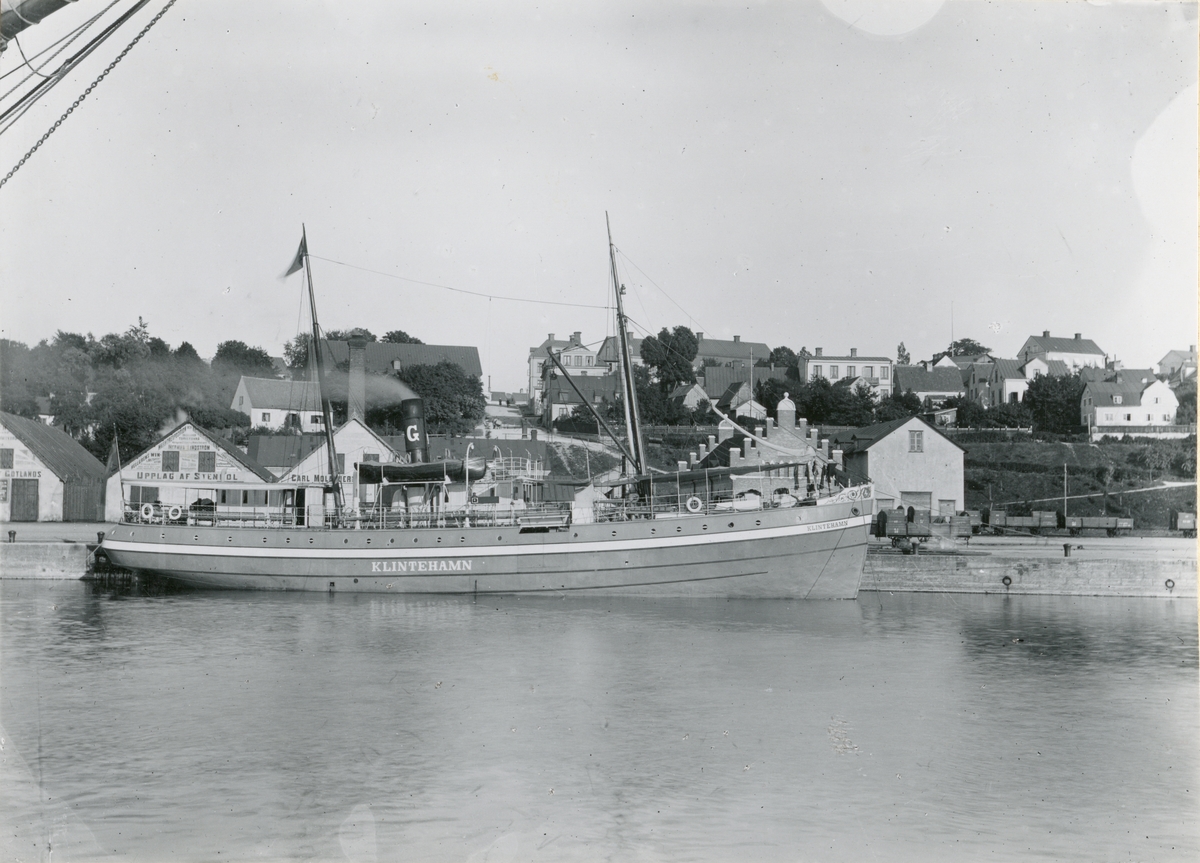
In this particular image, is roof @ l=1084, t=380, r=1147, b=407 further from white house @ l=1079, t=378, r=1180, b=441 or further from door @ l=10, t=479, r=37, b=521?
door @ l=10, t=479, r=37, b=521

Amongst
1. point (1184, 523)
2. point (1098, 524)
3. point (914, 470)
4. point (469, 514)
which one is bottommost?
point (1184, 523)

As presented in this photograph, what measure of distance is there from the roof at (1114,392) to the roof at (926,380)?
18.8 m

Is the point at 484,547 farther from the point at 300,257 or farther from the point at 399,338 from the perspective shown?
the point at 399,338

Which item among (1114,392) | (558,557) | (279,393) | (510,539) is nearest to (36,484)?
(279,393)

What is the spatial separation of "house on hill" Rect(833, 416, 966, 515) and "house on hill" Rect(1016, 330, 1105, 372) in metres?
42.7

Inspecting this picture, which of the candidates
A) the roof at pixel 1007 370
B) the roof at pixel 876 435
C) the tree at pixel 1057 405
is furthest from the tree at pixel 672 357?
the roof at pixel 876 435

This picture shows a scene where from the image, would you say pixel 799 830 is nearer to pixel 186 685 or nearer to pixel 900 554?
pixel 186 685

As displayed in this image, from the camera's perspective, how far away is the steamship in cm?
3262

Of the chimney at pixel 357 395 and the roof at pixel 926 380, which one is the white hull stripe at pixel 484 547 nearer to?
the chimney at pixel 357 395

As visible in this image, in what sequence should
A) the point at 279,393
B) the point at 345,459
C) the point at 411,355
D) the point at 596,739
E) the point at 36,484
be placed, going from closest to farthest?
the point at 596,739, the point at 36,484, the point at 345,459, the point at 279,393, the point at 411,355

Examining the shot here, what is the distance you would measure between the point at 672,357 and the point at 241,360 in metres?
34.9

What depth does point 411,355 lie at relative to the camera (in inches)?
3216

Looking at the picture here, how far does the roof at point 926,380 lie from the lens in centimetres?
8881

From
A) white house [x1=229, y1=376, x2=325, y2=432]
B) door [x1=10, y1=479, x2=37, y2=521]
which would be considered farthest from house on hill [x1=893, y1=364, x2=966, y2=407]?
door [x1=10, y1=479, x2=37, y2=521]
